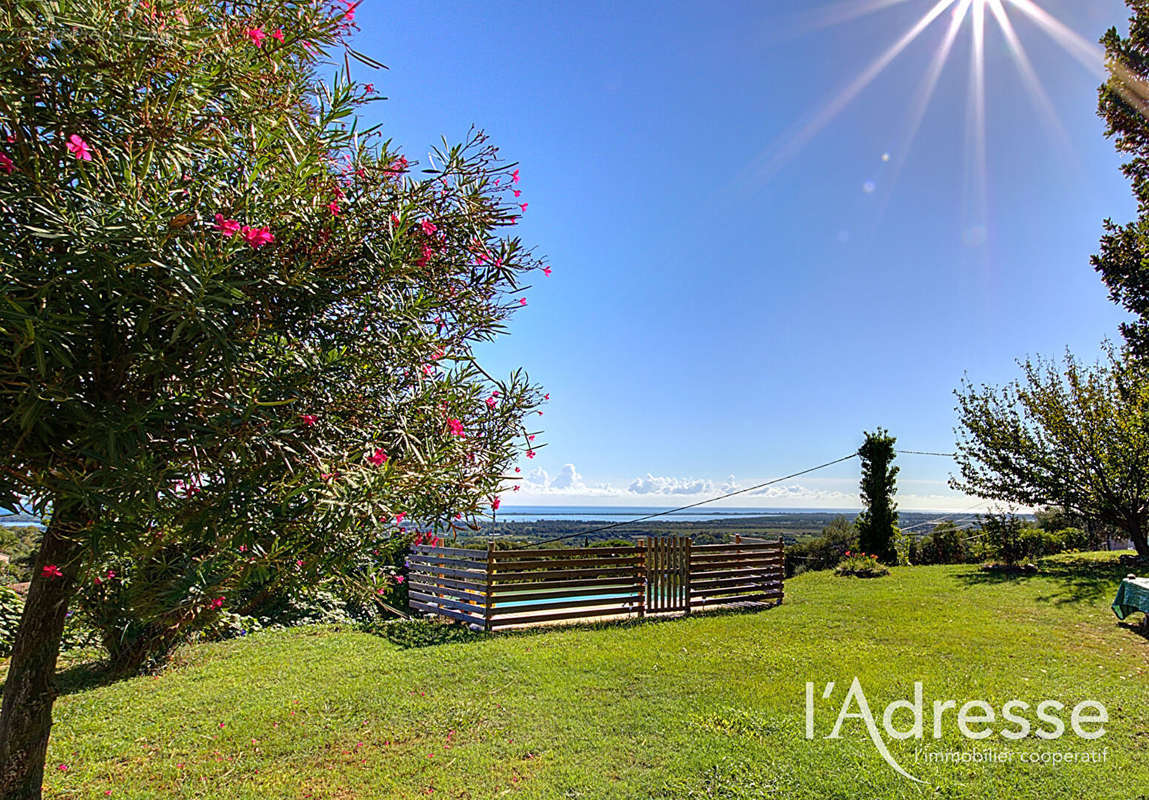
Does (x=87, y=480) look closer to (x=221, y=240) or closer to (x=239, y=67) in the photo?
(x=221, y=240)

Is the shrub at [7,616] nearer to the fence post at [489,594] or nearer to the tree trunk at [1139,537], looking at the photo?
the fence post at [489,594]

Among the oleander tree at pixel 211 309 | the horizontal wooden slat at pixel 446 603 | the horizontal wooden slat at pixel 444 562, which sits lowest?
the horizontal wooden slat at pixel 446 603

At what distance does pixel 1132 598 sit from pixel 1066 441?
870cm

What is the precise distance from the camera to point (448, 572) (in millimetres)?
9672

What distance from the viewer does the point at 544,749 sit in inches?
174

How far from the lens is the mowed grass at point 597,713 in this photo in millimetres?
3910

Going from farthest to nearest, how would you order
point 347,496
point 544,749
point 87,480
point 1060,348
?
point 1060,348 → point 544,749 → point 347,496 → point 87,480

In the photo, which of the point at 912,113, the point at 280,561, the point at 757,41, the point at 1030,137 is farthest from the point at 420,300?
the point at 1030,137

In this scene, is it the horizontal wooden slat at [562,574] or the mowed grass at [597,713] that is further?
the horizontal wooden slat at [562,574]

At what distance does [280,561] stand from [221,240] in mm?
1189

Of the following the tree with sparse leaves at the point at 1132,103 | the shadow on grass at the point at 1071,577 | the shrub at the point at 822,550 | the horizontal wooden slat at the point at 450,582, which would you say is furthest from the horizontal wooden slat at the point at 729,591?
the tree with sparse leaves at the point at 1132,103

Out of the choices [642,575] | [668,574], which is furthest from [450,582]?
[668,574]

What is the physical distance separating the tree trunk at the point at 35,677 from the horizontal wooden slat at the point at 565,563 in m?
6.61

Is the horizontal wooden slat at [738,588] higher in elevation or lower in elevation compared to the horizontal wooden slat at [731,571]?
lower
